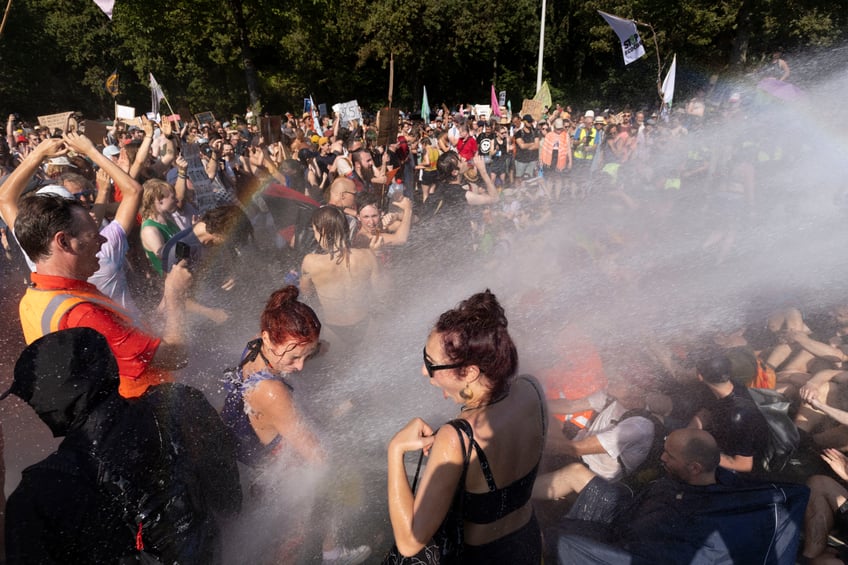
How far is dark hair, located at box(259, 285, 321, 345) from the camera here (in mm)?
2555

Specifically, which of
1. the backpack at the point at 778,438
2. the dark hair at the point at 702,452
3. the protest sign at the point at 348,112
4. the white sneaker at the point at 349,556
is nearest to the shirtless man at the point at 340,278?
the white sneaker at the point at 349,556

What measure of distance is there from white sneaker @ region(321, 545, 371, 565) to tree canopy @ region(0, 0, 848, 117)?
27635mm

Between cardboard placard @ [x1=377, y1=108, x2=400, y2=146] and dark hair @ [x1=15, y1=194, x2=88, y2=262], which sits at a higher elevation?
dark hair @ [x1=15, y1=194, x2=88, y2=262]

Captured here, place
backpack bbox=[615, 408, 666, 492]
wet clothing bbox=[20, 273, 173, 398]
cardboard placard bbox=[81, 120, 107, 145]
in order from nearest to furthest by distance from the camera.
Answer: wet clothing bbox=[20, 273, 173, 398] < backpack bbox=[615, 408, 666, 492] < cardboard placard bbox=[81, 120, 107, 145]

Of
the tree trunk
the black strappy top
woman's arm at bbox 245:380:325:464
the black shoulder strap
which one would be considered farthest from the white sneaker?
the tree trunk

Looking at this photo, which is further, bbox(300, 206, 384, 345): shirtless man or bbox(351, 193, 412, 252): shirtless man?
bbox(351, 193, 412, 252): shirtless man

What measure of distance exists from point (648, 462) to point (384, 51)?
37.1m

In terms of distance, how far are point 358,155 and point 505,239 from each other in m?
2.91

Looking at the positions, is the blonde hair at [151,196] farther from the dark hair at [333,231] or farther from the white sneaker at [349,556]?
the white sneaker at [349,556]

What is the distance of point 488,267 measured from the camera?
690cm

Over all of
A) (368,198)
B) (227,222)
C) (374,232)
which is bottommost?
(368,198)

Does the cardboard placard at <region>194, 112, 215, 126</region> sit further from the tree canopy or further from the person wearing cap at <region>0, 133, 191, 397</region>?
the person wearing cap at <region>0, 133, 191, 397</region>

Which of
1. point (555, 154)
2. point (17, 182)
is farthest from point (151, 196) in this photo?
point (555, 154)

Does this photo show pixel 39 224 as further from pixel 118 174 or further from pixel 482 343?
pixel 482 343
